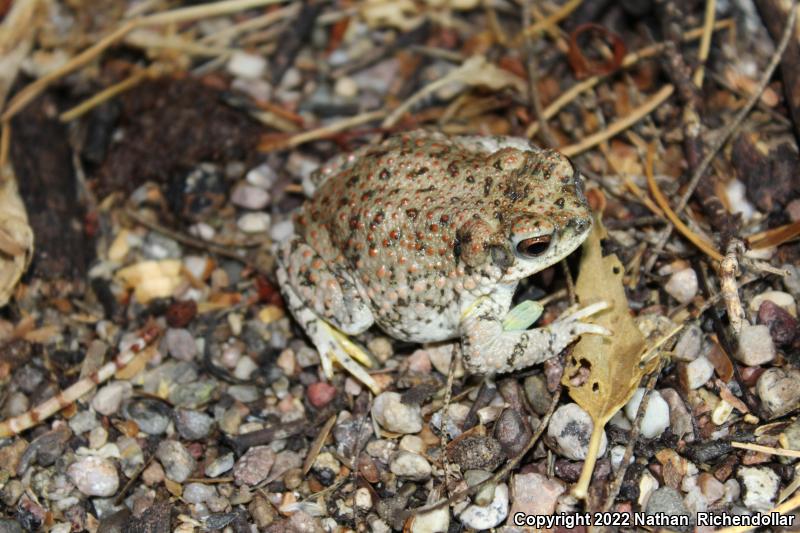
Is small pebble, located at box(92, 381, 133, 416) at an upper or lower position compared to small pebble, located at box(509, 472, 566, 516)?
upper

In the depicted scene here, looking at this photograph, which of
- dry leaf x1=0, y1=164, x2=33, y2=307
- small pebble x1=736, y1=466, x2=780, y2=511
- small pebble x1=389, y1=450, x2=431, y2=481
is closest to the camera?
small pebble x1=736, y1=466, x2=780, y2=511

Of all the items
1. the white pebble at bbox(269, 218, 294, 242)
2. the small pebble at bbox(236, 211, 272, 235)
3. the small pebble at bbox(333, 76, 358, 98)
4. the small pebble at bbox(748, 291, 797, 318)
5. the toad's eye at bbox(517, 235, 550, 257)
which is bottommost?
the small pebble at bbox(748, 291, 797, 318)

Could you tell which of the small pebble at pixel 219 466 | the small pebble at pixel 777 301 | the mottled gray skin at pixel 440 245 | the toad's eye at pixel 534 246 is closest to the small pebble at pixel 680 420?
the mottled gray skin at pixel 440 245

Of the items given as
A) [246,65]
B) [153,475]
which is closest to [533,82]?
[246,65]

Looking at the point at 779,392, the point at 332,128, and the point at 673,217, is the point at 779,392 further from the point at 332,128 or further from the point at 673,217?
the point at 332,128

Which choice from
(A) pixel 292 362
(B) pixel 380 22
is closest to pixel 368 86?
(B) pixel 380 22

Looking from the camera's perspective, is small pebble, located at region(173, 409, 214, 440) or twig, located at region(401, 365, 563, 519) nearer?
twig, located at region(401, 365, 563, 519)

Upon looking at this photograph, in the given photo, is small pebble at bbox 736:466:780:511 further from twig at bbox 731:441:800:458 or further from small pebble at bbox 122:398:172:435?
small pebble at bbox 122:398:172:435

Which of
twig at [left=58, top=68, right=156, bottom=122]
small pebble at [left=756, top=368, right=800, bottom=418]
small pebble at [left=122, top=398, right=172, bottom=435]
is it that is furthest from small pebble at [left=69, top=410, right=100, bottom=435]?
small pebble at [left=756, top=368, right=800, bottom=418]
